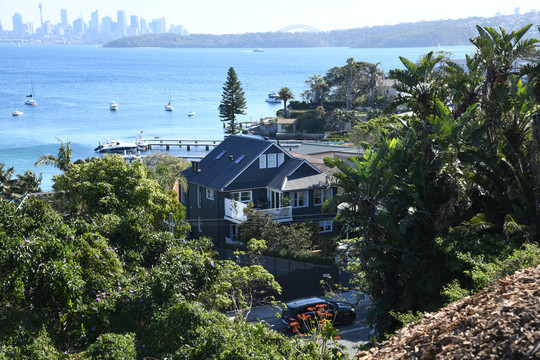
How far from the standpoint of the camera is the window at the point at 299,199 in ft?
128

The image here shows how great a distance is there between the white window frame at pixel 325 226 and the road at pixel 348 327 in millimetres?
12769

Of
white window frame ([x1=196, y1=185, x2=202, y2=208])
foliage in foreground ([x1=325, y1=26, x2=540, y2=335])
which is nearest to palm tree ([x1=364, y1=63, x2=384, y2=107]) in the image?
white window frame ([x1=196, y1=185, x2=202, y2=208])

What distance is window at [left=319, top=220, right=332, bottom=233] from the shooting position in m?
40.0

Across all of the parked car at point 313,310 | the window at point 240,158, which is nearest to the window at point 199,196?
the window at point 240,158

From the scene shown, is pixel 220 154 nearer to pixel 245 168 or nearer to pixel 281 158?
pixel 245 168

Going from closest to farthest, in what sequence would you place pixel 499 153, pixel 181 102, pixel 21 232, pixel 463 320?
pixel 463 320 < pixel 21 232 < pixel 499 153 < pixel 181 102

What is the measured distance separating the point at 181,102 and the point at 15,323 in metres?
153

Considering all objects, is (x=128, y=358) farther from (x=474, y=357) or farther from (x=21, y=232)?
(x=474, y=357)

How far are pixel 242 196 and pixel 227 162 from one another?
11.4 ft

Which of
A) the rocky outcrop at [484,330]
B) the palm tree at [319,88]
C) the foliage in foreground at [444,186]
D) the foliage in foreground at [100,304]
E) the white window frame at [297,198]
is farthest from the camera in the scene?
the palm tree at [319,88]

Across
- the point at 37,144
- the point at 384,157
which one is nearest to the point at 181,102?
the point at 37,144

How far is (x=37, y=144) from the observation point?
318 ft

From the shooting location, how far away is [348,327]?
79.9 ft

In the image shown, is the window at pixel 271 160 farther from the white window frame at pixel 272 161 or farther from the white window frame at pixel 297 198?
the white window frame at pixel 297 198
